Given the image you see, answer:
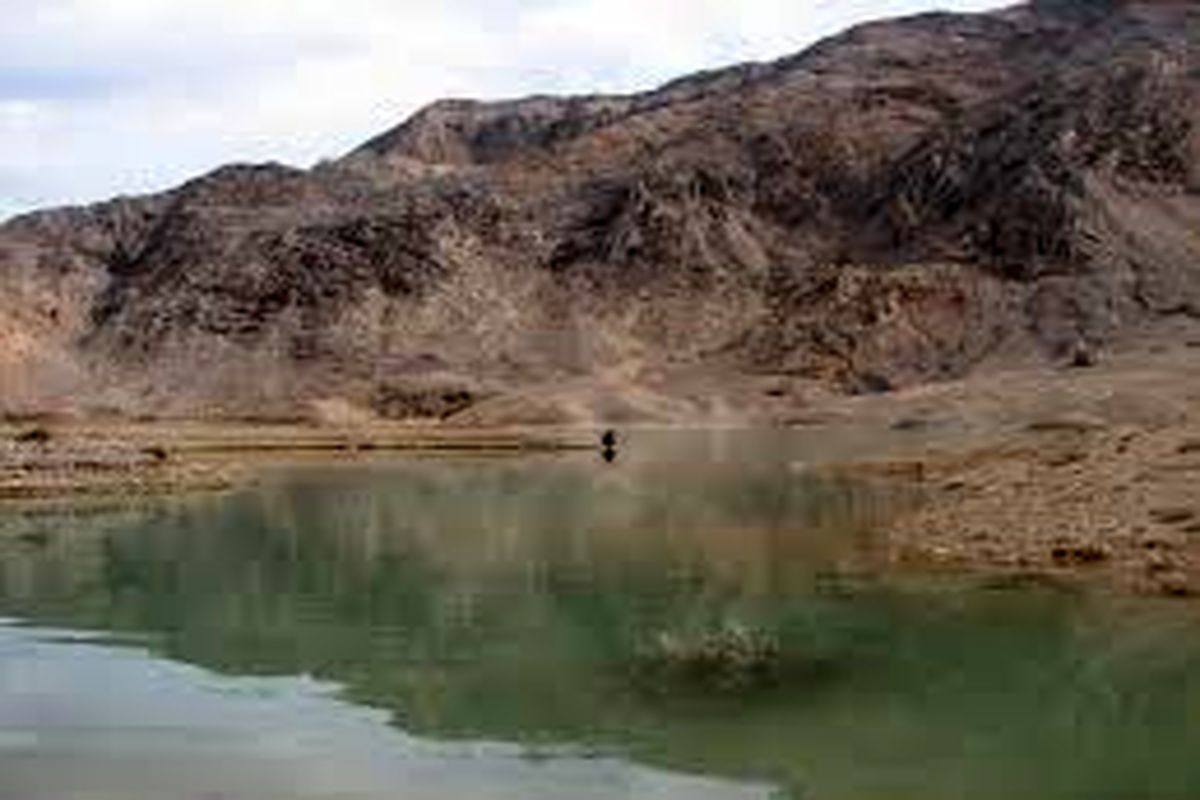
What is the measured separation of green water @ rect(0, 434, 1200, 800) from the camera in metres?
17.4

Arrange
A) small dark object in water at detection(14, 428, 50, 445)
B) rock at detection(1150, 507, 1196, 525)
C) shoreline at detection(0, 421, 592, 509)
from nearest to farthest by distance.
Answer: rock at detection(1150, 507, 1196, 525)
shoreline at detection(0, 421, 592, 509)
small dark object in water at detection(14, 428, 50, 445)

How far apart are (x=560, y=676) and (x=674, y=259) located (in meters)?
135

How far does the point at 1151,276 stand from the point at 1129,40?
43.5m

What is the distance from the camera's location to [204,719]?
20.2 m

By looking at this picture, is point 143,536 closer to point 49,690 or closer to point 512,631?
point 512,631

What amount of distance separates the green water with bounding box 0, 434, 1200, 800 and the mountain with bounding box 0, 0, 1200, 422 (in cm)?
8747

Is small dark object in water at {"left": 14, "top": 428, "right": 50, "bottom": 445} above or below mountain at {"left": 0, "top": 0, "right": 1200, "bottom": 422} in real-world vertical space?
below

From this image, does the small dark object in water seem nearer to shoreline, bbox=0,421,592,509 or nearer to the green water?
shoreline, bbox=0,421,592,509

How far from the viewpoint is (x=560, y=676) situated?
2216cm

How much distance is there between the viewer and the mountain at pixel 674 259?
136750 mm

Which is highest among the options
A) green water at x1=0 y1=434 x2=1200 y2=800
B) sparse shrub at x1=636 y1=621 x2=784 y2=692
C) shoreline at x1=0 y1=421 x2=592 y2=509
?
sparse shrub at x1=636 y1=621 x2=784 y2=692

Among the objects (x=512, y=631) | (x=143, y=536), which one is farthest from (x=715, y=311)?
(x=512, y=631)

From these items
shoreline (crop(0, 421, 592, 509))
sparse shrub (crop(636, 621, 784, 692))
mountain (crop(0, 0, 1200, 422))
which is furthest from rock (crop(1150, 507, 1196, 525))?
mountain (crop(0, 0, 1200, 422))

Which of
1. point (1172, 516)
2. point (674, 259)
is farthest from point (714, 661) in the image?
point (674, 259)
